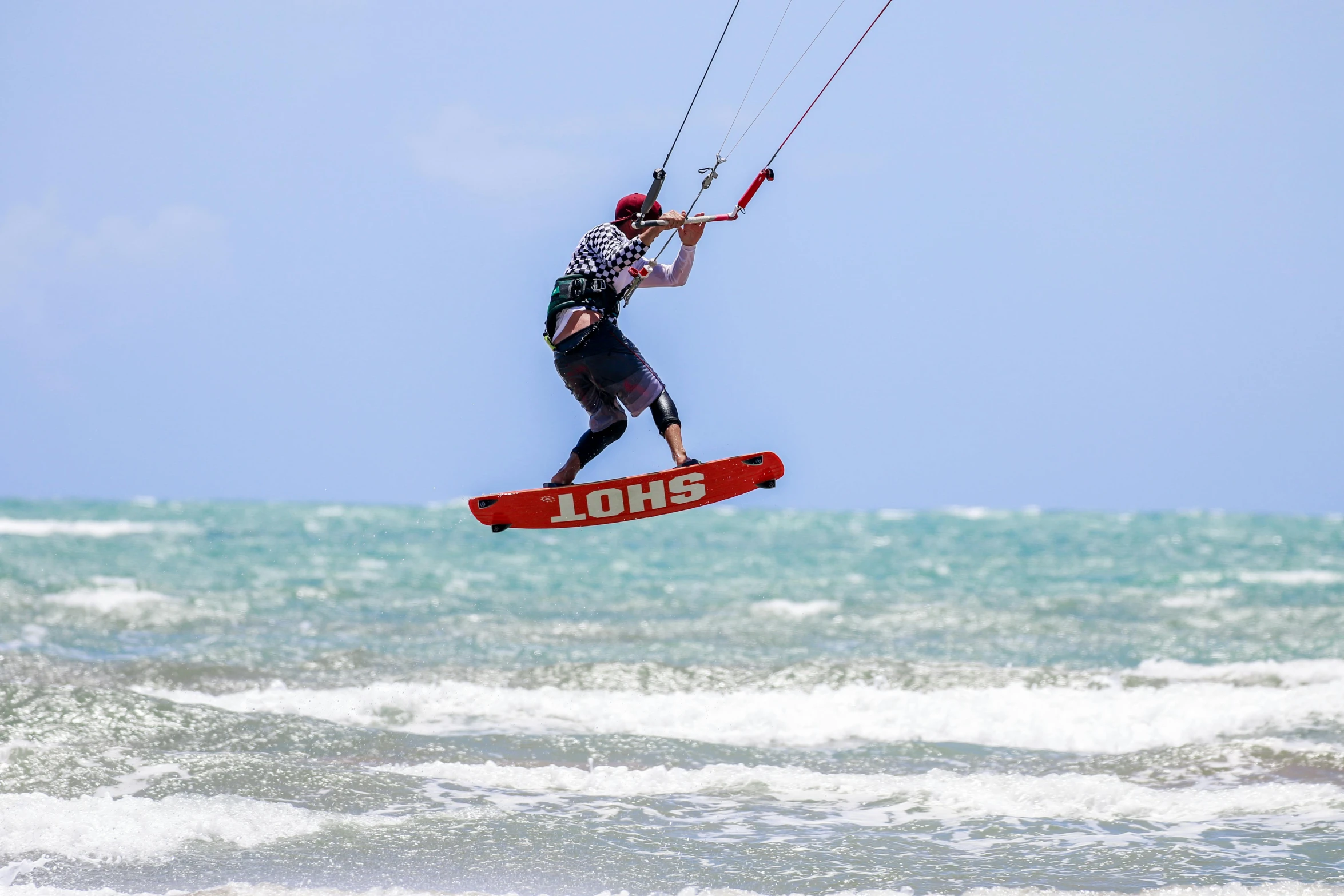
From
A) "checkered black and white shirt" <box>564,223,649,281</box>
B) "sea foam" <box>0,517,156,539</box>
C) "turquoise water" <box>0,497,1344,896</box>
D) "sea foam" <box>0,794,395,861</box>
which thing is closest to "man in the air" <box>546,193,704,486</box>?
"checkered black and white shirt" <box>564,223,649,281</box>

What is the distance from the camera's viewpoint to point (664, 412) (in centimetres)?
864

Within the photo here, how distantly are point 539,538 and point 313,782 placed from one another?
2876 centimetres

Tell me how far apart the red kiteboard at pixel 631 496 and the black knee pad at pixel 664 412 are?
1.01 feet

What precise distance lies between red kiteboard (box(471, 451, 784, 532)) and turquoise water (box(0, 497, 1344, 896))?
6.23 feet

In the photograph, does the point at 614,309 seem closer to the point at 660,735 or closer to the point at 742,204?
the point at 742,204

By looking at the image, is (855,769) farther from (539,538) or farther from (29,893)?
(539,538)

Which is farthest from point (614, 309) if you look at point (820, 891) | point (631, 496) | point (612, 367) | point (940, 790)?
point (940, 790)

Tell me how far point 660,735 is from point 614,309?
4.45 metres

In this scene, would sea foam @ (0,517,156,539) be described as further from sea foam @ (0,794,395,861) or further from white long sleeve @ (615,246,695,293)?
white long sleeve @ (615,246,695,293)

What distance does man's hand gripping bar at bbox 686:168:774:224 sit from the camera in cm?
793

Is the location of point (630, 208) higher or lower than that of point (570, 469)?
higher

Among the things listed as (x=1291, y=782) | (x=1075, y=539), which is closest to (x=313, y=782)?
(x=1291, y=782)

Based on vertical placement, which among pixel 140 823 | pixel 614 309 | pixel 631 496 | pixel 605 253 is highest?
pixel 605 253

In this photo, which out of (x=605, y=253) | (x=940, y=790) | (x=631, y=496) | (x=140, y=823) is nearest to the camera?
(x=140, y=823)
